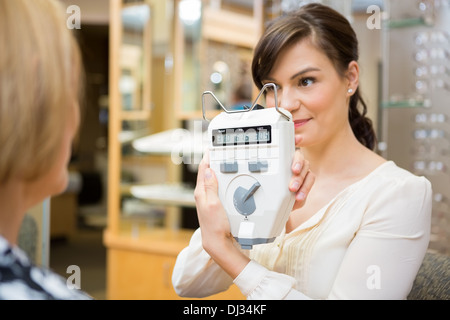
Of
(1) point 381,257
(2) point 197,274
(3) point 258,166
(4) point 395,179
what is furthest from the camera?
(2) point 197,274

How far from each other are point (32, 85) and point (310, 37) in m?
0.84

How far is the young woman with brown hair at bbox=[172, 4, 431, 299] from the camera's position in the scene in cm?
109

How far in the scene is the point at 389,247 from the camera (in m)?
1.16

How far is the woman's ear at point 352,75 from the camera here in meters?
1.43

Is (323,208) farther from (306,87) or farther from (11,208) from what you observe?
(11,208)

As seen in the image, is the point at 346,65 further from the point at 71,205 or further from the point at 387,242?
the point at 71,205

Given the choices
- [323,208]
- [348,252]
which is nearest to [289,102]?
[323,208]

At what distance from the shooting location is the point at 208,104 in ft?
10.5

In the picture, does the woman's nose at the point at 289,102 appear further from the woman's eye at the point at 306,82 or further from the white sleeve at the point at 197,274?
the white sleeve at the point at 197,274

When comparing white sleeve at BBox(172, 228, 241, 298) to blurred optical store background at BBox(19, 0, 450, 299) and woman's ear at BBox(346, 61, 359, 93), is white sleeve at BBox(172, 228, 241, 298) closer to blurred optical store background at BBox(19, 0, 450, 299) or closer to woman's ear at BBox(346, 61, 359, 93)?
woman's ear at BBox(346, 61, 359, 93)

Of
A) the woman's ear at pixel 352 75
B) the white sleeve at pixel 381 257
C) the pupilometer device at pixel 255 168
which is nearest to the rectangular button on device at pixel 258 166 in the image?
the pupilometer device at pixel 255 168

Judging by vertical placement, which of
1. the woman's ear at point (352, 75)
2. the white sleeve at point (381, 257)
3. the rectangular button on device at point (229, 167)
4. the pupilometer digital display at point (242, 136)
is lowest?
the white sleeve at point (381, 257)
